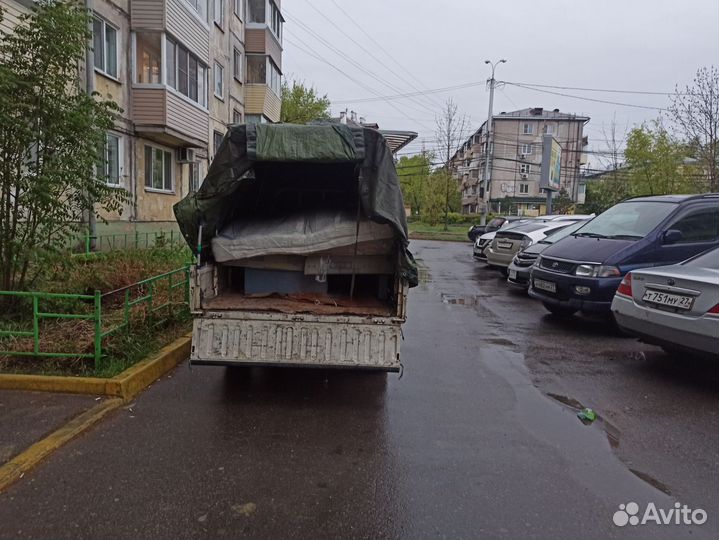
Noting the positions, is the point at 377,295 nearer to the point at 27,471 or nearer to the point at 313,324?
the point at 313,324

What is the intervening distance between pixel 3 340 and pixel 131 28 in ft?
41.4

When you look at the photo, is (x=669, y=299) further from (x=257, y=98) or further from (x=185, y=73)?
(x=257, y=98)

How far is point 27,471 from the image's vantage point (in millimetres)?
3262

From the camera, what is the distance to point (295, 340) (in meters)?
4.39

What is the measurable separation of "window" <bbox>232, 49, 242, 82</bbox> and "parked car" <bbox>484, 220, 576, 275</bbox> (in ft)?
50.1

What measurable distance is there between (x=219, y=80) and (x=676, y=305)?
20460mm

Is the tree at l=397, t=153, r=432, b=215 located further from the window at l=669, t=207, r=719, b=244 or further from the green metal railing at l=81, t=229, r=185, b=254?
the window at l=669, t=207, r=719, b=244

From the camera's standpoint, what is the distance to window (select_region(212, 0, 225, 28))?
2006cm

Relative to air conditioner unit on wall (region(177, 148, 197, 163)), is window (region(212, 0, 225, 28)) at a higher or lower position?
higher

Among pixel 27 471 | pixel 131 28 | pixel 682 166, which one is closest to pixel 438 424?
pixel 27 471

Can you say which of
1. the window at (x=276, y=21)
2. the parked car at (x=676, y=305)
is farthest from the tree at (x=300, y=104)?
the parked car at (x=676, y=305)

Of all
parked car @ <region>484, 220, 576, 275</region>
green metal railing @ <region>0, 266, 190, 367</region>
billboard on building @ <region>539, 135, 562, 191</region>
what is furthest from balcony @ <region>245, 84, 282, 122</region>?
green metal railing @ <region>0, 266, 190, 367</region>

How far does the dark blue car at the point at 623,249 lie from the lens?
24.4 ft

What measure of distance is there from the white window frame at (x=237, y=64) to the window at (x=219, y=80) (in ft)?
4.70
